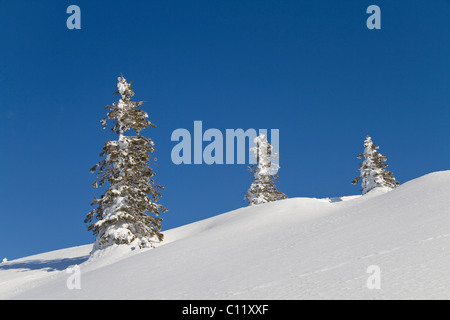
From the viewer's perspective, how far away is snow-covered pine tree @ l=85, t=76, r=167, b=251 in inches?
780

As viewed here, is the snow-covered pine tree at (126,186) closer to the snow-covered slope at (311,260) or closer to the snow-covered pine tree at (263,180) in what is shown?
the snow-covered slope at (311,260)

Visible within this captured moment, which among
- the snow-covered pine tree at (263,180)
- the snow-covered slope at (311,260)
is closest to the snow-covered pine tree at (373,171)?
the snow-covered pine tree at (263,180)

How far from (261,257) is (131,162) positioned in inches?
545

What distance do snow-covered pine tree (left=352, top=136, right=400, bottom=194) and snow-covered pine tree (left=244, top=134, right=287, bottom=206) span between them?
879 centimetres

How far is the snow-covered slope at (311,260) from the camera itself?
6.18 meters

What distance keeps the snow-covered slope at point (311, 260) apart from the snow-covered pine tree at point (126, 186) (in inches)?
164

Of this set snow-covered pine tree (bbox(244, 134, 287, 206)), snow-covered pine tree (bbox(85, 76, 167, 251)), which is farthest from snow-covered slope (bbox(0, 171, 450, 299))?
snow-covered pine tree (bbox(244, 134, 287, 206))

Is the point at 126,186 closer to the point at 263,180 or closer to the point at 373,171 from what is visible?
the point at 263,180

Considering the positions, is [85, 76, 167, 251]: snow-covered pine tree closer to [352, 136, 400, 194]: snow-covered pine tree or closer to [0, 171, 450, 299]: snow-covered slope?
[0, 171, 450, 299]: snow-covered slope

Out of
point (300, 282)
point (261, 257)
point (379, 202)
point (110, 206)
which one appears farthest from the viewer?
point (110, 206)
